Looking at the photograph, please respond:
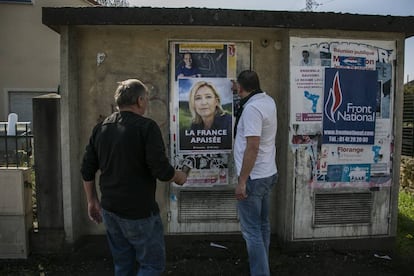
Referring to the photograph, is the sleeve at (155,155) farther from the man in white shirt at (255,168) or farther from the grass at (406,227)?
the grass at (406,227)

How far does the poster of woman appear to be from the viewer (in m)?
4.63

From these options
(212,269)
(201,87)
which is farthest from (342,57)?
(212,269)

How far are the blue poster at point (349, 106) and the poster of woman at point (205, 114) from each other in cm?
111

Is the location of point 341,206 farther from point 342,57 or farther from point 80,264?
point 80,264

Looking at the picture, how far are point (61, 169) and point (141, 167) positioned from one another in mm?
2163

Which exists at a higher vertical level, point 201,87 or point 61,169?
point 201,87

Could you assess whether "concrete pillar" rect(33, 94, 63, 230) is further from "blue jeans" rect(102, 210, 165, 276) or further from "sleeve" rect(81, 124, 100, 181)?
"blue jeans" rect(102, 210, 165, 276)

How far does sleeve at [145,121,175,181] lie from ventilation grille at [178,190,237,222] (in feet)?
6.52

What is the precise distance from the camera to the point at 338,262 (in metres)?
4.48

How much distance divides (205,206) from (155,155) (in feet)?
7.11

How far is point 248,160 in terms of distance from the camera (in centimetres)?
344

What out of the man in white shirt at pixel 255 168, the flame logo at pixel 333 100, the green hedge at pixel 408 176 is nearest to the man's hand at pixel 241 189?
the man in white shirt at pixel 255 168

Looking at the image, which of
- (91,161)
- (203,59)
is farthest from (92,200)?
(203,59)

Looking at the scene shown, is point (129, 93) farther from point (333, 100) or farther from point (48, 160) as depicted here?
point (333, 100)
